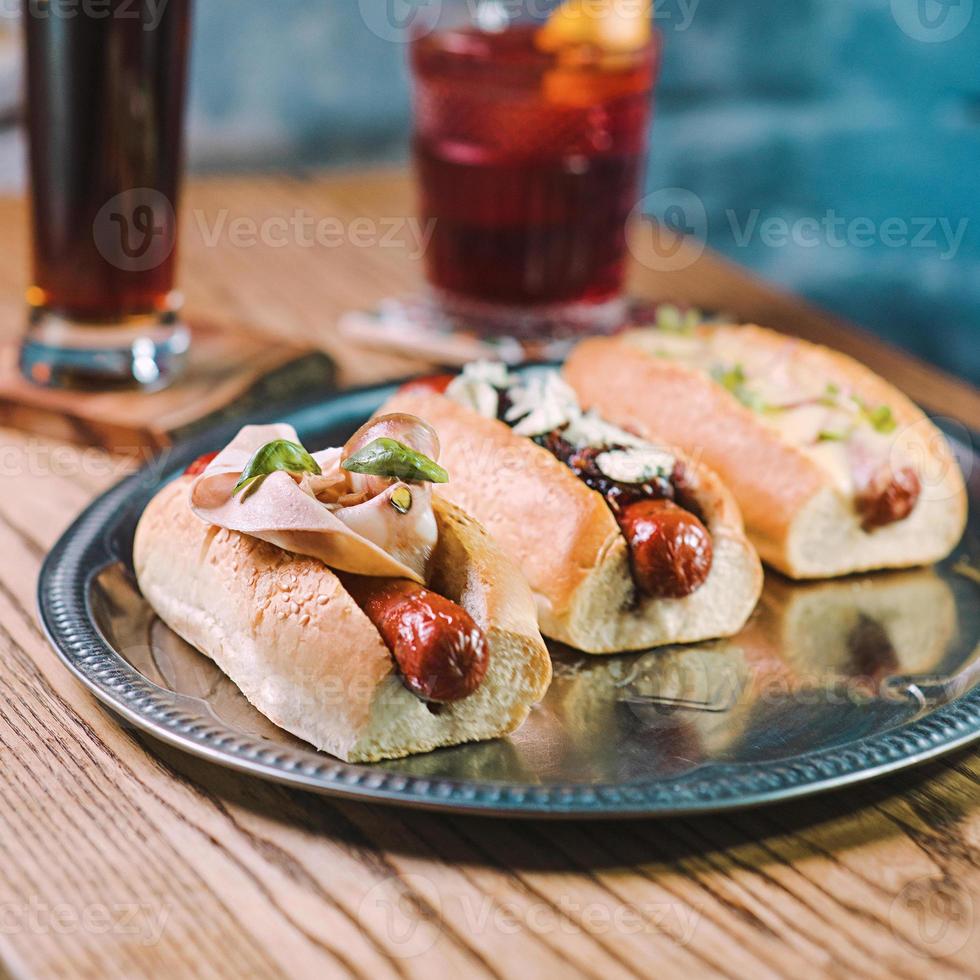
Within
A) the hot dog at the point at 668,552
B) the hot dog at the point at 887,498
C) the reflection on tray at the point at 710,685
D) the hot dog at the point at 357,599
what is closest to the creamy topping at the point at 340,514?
the hot dog at the point at 357,599

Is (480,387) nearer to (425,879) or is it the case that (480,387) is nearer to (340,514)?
(340,514)

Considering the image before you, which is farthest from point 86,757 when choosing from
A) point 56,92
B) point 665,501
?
point 56,92

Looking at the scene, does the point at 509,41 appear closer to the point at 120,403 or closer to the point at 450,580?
the point at 120,403

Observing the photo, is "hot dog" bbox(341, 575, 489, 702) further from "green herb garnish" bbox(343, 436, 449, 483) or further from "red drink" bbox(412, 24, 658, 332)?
"red drink" bbox(412, 24, 658, 332)

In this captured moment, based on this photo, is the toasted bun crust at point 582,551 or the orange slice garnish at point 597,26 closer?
the toasted bun crust at point 582,551

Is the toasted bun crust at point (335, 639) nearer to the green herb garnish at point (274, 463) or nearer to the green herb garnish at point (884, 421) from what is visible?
the green herb garnish at point (274, 463)

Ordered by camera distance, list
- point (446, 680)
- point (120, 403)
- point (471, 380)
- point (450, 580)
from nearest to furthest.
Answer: point (446, 680), point (450, 580), point (471, 380), point (120, 403)
